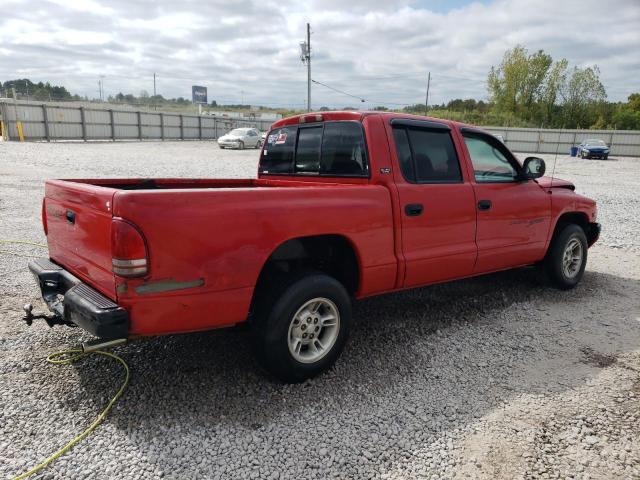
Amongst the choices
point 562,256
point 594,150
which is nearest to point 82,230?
point 562,256

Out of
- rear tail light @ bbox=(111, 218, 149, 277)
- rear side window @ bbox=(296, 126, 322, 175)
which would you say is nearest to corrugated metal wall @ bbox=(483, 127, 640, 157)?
rear side window @ bbox=(296, 126, 322, 175)

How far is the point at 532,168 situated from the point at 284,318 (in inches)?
126

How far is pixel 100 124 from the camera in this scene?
3425cm

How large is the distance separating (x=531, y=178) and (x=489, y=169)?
0.57 m

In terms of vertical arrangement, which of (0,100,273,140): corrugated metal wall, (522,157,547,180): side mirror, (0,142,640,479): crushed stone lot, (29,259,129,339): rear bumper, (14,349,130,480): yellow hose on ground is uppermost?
(0,100,273,140): corrugated metal wall

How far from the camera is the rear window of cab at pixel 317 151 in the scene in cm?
377

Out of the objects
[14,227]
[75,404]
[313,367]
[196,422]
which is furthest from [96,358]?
[14,227]

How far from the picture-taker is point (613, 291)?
5.46 m

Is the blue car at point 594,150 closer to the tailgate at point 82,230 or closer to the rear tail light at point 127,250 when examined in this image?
the tailgate at point 82,230

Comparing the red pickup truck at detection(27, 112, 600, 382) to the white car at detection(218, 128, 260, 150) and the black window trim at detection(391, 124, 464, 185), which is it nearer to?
the black window trim at detection(391, 124, 464, 185)

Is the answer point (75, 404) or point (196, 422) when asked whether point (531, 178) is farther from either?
point (75, 404)

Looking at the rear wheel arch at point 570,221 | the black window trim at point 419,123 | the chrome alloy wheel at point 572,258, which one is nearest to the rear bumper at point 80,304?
the black window trim at point 419,123

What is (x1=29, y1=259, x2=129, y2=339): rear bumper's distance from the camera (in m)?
2.47

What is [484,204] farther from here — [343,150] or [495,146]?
[343,150]
